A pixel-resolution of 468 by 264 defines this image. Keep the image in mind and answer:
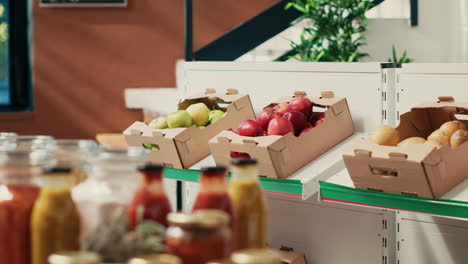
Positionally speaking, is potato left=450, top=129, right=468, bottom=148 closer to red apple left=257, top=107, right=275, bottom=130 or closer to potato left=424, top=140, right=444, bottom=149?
potato left=424, top=140, right=444, bottom=149

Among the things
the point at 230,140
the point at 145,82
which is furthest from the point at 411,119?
the point at 145,82

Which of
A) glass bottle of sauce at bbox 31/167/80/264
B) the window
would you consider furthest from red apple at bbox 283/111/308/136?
the window

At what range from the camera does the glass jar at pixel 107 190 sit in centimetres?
118

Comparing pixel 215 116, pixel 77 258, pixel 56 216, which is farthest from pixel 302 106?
pixel 77 258

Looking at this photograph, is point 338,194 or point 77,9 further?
point 77,9

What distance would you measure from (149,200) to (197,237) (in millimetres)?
140

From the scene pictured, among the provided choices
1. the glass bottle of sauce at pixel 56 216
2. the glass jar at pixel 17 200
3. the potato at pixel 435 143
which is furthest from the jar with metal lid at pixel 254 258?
the potato at pixel 435 143

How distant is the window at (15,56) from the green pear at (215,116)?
408cm

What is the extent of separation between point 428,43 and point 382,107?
2725 mm

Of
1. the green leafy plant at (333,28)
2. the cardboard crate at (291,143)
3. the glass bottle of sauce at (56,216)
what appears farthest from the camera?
the green leafy plant at (333,28)

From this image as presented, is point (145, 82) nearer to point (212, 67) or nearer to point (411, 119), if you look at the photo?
point (212, 67)

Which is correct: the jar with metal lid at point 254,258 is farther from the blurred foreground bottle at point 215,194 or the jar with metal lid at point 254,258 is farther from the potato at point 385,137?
the potato at point 385,137

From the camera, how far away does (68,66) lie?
258 inches

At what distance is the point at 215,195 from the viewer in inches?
46.1
